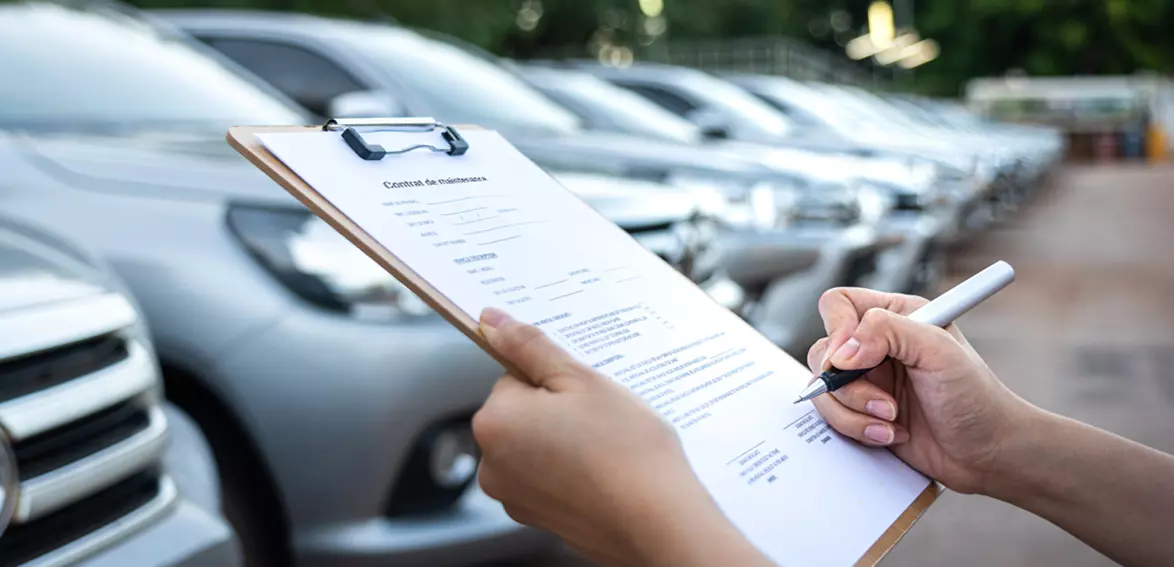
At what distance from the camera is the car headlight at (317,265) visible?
247 cm

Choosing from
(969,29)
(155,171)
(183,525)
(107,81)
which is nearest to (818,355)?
(183,525)

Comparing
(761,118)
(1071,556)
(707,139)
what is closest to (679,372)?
(1071,556)

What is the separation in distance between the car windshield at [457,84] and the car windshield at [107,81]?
3.12 ft

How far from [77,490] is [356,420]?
2.20 feet

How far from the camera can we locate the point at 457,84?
4965 millimetres

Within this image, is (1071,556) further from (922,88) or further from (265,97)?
(922,88)

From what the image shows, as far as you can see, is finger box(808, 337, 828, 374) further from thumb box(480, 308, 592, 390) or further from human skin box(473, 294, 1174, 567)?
→ thumb box(480, 308, 592, 390)

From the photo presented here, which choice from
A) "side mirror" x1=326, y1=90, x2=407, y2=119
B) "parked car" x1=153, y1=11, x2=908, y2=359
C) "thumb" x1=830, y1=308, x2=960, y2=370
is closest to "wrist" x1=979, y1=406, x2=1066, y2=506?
"thumb" x1=830, y1=308, x2=960, y2=370

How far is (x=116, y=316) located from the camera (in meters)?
1.95

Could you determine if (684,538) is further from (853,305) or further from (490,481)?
(853,305)

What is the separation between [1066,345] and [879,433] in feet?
18.4

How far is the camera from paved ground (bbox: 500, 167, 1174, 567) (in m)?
3.54

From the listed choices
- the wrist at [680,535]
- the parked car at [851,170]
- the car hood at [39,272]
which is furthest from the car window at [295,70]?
the wrist at [680,535]

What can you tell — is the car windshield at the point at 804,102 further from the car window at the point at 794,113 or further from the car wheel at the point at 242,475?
the car wheel at the point at 242,475
